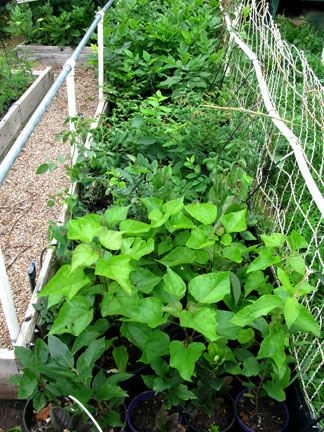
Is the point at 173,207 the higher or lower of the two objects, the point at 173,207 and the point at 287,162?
the higher

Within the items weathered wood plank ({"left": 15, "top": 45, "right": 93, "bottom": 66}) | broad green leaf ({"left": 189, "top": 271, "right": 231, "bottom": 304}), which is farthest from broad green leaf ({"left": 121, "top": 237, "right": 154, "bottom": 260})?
weathered wood plank ({"left": 15, "top": 45, "right": 93, "bottom": 66})

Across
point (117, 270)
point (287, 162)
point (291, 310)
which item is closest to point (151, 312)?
point (117, 270)

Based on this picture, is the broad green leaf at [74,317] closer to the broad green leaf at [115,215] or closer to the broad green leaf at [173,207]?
the broad green leaf at [115,215]

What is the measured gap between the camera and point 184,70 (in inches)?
155

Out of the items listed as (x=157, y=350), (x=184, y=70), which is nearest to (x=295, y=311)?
(x=157, y=350)

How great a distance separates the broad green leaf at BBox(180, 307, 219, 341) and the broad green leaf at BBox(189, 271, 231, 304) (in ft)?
0.18

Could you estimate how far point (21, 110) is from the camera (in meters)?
4.55

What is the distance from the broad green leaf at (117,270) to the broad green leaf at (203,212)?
507 mm

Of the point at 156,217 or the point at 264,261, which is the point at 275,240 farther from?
the point at 156,217

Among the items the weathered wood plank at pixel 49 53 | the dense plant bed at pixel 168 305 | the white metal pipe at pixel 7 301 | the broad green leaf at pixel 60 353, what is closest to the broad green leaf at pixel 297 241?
the dense plant bed at pixel 168 305

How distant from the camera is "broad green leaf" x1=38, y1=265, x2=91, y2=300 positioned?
1659mm

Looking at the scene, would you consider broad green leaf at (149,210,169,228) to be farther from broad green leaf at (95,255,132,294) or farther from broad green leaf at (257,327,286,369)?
broad green leaf at (257,327,286,369)

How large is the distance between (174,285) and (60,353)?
1.95ft

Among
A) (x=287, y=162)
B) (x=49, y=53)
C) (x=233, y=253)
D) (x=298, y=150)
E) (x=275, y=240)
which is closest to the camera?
(x=275, y=240)
